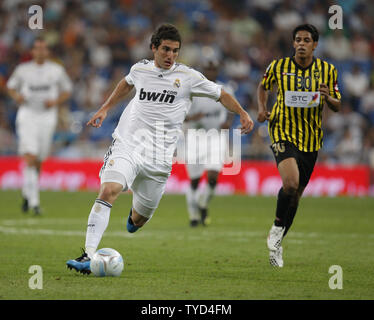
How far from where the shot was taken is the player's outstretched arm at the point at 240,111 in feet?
26.2

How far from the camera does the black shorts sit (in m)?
8.97

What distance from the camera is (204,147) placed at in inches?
574

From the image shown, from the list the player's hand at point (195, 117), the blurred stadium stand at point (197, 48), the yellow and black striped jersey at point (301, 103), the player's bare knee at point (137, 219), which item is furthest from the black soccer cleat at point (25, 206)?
the blurred stadium stand at point (197, 48)

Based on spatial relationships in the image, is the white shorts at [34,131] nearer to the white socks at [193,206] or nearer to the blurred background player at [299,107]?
the white socks at [193,206]

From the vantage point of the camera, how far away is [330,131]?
2316 cm

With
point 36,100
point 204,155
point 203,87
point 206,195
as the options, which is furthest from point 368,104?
point 203,87

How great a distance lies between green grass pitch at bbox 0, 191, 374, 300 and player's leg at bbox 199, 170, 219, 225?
358mm

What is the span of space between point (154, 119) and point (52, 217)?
6819mm

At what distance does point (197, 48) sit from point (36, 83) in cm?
1016

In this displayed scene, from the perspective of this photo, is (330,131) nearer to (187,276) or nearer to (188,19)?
(188,19)

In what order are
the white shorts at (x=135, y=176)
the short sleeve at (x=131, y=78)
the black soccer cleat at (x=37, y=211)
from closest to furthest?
1. the white shorts at (x=135, y=176)
2. the short sleeve at (x=131, y=78)
3. the black soccer cleat at (x=37, y=211)

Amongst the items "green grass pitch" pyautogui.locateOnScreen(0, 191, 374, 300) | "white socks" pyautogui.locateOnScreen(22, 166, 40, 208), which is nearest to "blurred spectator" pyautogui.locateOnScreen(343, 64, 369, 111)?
"green grass pitch" pyautogui.locateOnScreen(0, 191, 374, 300)

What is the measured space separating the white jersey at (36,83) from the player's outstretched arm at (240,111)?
7891mm
